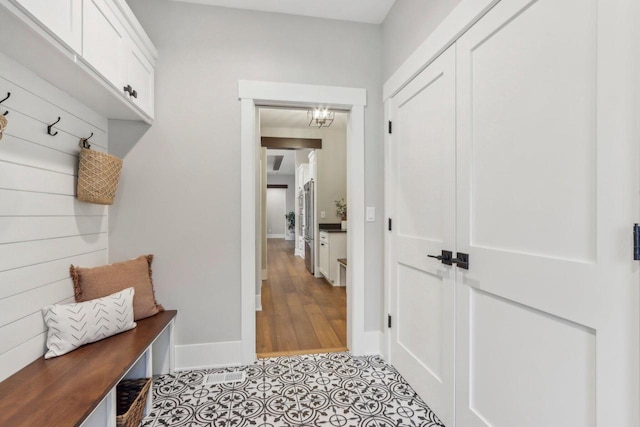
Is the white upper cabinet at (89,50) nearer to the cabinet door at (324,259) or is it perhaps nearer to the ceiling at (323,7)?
the ceiling at (323,7)

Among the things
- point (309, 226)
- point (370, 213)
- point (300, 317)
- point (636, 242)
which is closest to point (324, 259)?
→ point (309, 226)

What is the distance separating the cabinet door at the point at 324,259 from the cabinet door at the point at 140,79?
3.49 m

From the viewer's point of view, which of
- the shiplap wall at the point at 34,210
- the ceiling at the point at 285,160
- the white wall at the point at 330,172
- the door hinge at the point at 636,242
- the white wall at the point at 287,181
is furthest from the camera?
the white wall at the point at 287,181

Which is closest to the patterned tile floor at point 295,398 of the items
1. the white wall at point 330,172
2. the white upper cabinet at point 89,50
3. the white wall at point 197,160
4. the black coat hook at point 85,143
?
the white wall at point 197,160

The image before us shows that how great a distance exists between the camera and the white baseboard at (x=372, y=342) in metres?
2.45

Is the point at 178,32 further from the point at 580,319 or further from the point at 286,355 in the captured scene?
the point at 580,319

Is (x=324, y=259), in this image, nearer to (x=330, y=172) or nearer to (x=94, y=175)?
(x=330, y=172)

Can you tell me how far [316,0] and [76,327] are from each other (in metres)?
2.50

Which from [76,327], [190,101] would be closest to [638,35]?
[190,101]

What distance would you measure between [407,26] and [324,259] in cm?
384

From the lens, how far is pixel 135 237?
2160 mm

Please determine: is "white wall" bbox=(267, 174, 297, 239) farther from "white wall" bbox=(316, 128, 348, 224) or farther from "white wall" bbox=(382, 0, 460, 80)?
"white wall" bbox=(382, 0, 460, 80)

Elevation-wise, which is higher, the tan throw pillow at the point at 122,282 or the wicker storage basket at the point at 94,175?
the wicker storage basket at the point at 94,175

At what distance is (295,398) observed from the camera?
1873 millimetres
